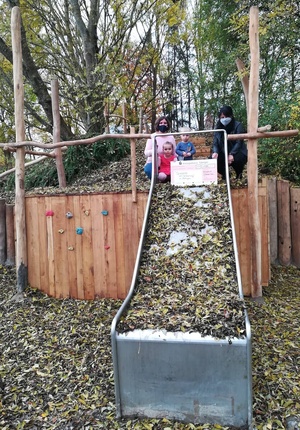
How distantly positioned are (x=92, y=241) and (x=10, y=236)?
1.61 meters

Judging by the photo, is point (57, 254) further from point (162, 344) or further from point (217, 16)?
point (217, 16)

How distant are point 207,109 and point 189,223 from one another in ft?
30.2

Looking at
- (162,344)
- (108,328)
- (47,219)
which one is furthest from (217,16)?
(162,344)

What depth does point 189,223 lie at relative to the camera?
3381mm

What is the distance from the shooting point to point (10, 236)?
5.03 metres

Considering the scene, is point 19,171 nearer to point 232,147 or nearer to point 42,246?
point 42,246

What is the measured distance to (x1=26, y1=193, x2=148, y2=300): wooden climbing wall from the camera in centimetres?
407

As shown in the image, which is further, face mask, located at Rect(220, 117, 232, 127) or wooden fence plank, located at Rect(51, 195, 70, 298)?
face mask, located at Rect(220, 117, 232, 127)

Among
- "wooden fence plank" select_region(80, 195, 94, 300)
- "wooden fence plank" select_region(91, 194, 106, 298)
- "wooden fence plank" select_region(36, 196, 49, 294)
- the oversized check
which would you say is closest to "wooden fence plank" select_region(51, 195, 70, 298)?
"wooden fence plank" select_region(36, 196, 49, 294)

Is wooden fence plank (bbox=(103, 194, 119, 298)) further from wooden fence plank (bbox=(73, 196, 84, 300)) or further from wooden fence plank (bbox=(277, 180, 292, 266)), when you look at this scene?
wooden fence plank (bbox=(277, 180, 292, 266))

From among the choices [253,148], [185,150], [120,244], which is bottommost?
[120,244]

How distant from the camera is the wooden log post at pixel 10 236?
4.99 metres

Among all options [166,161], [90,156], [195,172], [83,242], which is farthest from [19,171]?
[90,156]

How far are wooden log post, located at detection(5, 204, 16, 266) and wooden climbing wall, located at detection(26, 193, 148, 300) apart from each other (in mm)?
817
